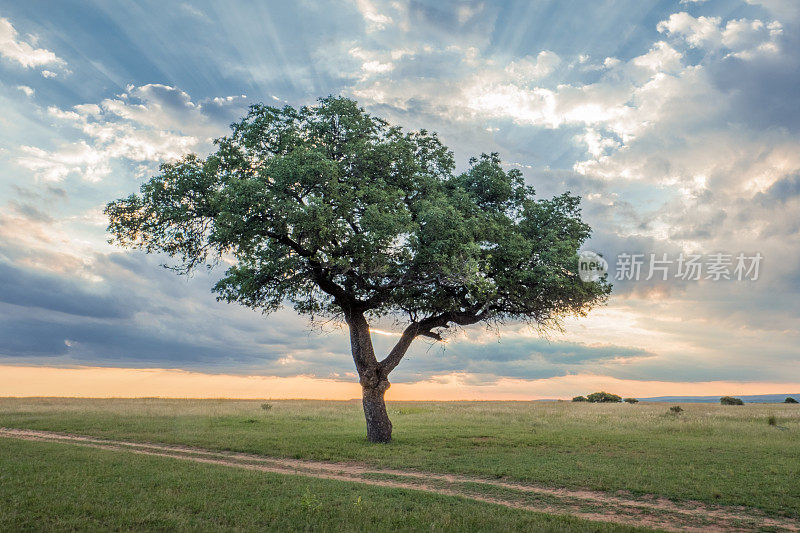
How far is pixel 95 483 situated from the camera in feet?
50.8

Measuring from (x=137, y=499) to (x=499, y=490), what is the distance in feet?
33.2

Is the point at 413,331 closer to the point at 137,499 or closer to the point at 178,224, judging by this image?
the point at 178,224

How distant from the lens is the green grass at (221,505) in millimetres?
11492

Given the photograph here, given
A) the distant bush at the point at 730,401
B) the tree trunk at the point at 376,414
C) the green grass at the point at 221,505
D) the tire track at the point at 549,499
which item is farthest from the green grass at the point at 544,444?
the distant bush at the point at 730,401

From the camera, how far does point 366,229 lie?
24188 millimetres

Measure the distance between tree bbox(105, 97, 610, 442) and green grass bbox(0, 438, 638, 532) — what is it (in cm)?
1042

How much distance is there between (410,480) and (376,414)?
990cm

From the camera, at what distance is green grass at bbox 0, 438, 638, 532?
11.5 meters

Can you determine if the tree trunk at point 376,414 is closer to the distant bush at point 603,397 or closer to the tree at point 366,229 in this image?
the tree at point 366,229

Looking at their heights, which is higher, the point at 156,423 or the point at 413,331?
the point at 413,331

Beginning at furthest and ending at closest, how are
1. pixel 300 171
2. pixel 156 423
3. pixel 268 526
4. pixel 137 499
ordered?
pixel 156 423, pixel 300 171, pixel 137 499, pixel 268 526

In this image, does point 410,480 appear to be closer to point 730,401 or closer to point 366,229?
point 366,229

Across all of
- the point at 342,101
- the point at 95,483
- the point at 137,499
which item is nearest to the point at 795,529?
the point at 137,499

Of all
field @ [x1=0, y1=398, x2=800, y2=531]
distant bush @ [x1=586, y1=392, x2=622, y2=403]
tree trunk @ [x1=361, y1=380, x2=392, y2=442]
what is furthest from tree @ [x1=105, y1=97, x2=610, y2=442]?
distant bush @ [x1=586, y1=392, x2=622, y2=403]
